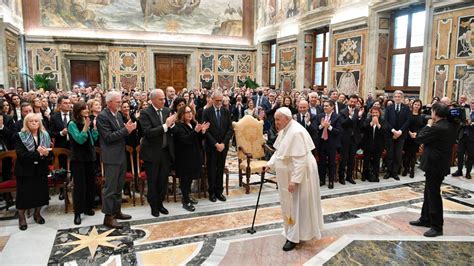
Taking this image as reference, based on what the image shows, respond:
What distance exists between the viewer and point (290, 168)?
3852 millimetres

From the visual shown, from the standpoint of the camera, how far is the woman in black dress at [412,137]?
698 cm

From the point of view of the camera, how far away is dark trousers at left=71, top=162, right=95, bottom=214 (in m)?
4.66

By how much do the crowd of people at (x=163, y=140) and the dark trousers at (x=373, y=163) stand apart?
20 mm

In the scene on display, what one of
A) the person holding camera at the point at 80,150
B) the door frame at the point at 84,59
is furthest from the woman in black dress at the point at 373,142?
the door frame at the point at 84,59

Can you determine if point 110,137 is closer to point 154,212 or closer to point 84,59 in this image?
point 154,212

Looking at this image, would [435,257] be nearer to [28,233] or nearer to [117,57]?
[28,233]

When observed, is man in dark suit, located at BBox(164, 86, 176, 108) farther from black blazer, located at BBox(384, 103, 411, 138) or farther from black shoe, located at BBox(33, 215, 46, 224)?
black blazer, located at BBox(384, 103, 411, 138)

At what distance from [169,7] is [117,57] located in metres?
3.57

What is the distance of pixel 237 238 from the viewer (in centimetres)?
425

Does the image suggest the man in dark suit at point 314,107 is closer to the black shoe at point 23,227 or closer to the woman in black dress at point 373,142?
the woman in black dress at point 373,142

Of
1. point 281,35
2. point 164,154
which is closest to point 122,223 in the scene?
point 164,154

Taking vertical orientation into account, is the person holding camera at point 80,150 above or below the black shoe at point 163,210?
above

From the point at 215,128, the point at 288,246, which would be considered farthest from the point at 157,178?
the point at 288,246

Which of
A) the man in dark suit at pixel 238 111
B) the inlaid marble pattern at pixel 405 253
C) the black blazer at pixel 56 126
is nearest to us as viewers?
the inlaid marble pattern at pixel 405 253
